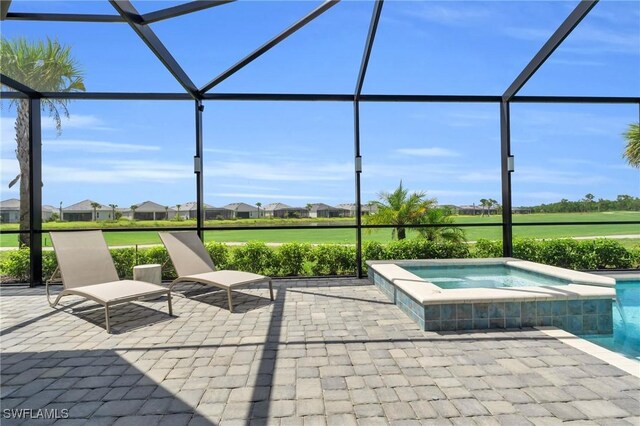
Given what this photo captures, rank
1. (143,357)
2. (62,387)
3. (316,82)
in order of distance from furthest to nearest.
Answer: (316,82)
(143,357)
(62,387)

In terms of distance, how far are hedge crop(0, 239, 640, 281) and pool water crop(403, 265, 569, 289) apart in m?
0.97

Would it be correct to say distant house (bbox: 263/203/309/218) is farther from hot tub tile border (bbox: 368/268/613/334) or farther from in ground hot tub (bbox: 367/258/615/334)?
hot tub tile border (bbox: 368/268/613/334)

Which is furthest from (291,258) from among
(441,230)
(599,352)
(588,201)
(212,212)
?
(212,212)

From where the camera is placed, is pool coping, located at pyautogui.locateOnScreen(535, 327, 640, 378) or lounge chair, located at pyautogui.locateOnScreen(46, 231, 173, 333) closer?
pool coping, located at pyautogui.locateOnScreen(535, 327, 640, 378)

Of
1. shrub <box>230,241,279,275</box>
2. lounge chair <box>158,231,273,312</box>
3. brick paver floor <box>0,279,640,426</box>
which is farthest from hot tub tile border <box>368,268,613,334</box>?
shrub <box>230,241,279,275</box>

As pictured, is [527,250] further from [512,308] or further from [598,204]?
[598,204]

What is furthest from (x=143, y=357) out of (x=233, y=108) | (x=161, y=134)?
(x=161, y=134)

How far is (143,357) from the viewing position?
3.03 meters

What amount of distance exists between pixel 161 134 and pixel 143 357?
28164 mm

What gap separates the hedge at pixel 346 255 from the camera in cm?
704

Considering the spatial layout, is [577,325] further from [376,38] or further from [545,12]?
[545,12]

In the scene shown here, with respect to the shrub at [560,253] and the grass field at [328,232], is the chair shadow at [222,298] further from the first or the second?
the grass field at [328,232]

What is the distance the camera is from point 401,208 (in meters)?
8.77

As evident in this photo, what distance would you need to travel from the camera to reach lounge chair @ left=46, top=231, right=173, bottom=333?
161 inches
